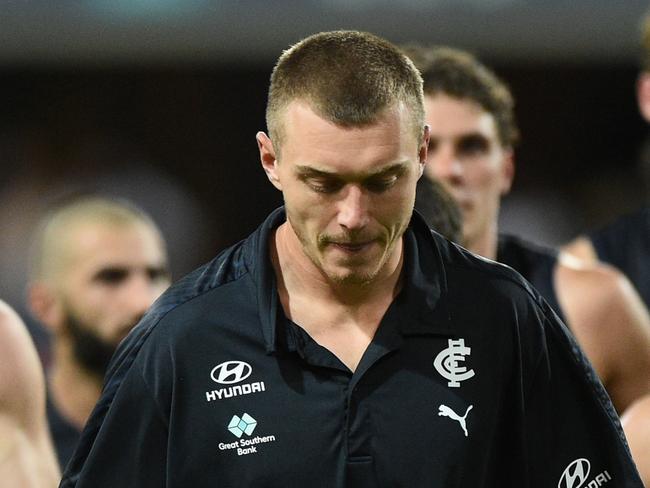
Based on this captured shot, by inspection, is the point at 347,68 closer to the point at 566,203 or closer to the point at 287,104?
the point at 287,104

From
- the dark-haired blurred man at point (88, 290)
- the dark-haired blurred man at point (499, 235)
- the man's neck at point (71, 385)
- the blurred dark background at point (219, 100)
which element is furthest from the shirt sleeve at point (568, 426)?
the blurred dark background at point (219, 100)

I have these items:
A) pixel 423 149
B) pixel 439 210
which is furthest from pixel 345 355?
pixel 439 210

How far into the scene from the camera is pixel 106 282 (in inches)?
240

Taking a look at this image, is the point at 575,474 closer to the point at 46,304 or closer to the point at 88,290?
the point at 88,290

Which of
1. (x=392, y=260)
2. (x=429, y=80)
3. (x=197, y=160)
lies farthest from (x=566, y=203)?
(x=392, y=260)

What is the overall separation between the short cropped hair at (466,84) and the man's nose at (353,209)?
222 centimetres

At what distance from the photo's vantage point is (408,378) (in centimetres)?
295

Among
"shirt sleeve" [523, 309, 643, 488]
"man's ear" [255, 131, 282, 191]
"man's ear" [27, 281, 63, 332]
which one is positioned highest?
"man's ear" [255, 131, 282, 191]

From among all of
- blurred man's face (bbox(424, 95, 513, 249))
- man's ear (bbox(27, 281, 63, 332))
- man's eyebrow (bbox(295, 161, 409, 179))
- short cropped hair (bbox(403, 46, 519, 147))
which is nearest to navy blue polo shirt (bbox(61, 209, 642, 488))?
man's eyebrow (bbox(295, 161, 409, 179))

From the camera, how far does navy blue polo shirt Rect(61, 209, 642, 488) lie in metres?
2.88

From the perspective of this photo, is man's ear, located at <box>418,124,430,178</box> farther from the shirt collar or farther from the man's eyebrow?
the shirt collar

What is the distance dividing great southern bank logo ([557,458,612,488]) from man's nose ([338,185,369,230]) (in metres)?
0.71

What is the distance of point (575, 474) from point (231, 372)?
29.7 inches

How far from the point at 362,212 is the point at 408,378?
15.4 inches
